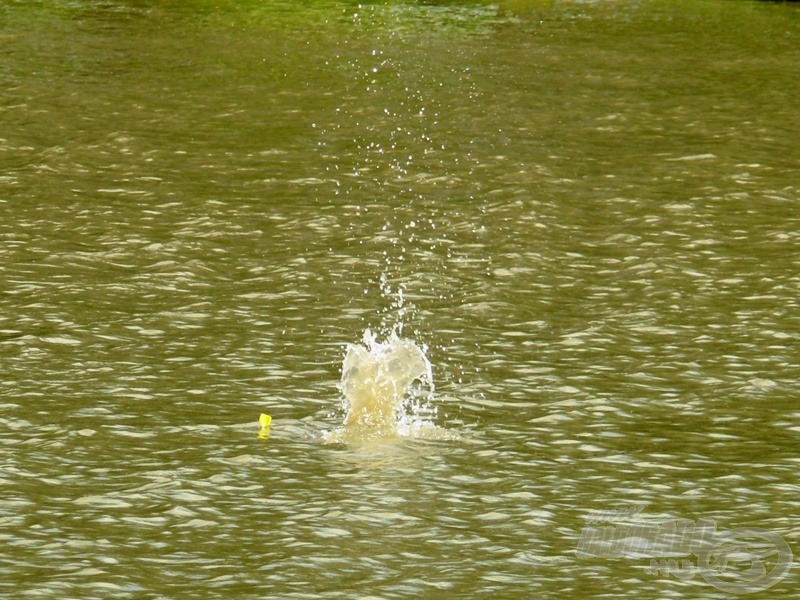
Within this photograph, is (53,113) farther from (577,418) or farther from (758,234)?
(577,418)

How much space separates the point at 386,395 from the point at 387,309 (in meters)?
3.94

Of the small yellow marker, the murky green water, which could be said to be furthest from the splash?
the small yellow marker

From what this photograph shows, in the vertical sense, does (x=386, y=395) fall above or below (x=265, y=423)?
above

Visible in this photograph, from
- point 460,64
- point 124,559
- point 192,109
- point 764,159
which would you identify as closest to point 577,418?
point 124,559

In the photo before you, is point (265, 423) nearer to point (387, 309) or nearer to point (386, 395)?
point (386, 395)

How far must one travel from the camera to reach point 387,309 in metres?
20.8

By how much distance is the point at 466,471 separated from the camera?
50.2 feet

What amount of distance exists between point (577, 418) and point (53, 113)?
61.1 ft

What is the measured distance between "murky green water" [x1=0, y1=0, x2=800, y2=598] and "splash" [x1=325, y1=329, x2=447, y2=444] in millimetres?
258

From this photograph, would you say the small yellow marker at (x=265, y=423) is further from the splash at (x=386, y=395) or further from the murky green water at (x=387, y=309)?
the splash at (x=386, y=395)

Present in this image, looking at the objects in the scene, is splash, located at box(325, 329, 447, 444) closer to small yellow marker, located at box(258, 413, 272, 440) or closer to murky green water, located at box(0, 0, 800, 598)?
murky green water, located at box(0, 0, 800, 598)

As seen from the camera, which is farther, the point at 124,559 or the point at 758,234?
the point at 758,234

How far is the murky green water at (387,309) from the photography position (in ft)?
45.2

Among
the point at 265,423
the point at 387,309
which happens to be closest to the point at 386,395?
the point at 265,423
